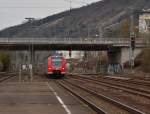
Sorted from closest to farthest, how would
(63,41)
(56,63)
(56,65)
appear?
1. (56,65)
2. (56,63)
3. (63,41)

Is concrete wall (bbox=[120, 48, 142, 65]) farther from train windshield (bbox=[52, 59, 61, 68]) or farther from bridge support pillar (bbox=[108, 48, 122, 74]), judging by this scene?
train windshield (bbox=[52, 59, 61, 68])

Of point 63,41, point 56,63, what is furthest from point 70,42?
point 56,63

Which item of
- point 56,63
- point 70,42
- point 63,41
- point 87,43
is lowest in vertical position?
point 56,63

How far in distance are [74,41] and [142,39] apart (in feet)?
47.3

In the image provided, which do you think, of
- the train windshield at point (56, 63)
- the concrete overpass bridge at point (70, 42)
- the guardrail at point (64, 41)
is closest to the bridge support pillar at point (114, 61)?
the concrete overpass bridge at point (70, 42)

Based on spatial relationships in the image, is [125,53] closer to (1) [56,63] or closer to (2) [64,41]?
(2) [64,41]

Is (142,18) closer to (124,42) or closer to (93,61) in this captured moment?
(93,61)

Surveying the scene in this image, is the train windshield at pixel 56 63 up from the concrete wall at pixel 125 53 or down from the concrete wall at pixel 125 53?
down

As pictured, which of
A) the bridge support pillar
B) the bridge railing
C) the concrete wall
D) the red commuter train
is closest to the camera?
the red commuter train

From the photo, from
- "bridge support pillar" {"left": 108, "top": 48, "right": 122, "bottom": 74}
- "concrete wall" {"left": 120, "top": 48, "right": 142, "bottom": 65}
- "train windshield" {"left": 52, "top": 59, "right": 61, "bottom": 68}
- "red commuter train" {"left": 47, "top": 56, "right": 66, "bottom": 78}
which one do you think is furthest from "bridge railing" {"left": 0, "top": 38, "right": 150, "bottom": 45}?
"train windshield" {"left": 52, "top": 59, "right": 61, "bottom": 68}

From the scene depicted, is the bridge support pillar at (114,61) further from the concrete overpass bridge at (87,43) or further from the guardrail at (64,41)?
the guardrail at (64,41)

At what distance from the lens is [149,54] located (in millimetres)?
95125

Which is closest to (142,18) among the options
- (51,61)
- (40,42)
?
(40,42)

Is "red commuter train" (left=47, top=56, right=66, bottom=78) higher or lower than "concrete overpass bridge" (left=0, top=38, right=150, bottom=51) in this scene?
lower
